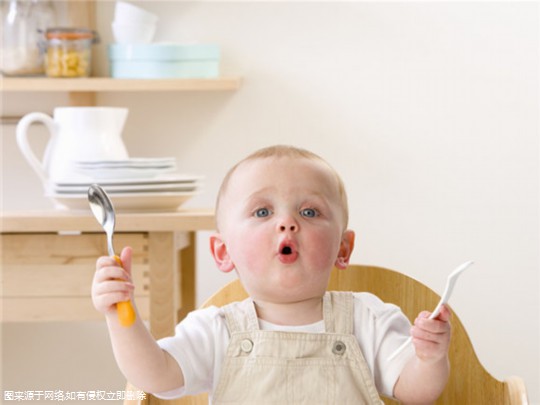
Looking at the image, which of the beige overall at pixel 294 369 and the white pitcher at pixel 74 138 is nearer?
the beige overall at pixel 294 369

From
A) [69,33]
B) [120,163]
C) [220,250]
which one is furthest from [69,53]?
[220,250]

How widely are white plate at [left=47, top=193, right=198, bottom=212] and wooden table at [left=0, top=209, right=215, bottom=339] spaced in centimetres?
3

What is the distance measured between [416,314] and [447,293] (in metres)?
0.38

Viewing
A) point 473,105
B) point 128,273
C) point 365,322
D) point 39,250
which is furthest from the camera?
point 473,105

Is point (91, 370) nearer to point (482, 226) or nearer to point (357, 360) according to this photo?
point (482, 226)

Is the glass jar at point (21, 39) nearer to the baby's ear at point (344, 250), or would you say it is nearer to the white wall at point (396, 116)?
the white wall at point (396, 116)

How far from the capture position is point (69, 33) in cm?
202

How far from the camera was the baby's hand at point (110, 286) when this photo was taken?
0.96 metres

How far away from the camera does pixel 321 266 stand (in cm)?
107

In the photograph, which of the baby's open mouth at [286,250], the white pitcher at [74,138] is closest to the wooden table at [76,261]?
the white pitcher at [74,138]

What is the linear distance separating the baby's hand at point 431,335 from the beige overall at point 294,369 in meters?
0.10

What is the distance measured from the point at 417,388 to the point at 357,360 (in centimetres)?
8

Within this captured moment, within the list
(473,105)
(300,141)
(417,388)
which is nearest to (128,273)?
(417,388)

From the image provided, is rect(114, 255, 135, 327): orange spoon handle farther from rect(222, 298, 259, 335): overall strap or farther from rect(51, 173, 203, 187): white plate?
rect(51, 173, 203, 187): white plate
